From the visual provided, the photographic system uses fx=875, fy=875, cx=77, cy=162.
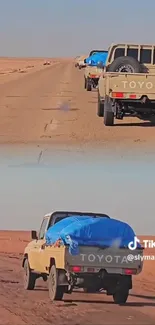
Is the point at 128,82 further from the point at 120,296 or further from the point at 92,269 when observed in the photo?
the point at 92,269

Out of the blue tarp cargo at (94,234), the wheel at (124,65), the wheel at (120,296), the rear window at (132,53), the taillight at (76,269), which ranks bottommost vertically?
the wheel at (120,296)

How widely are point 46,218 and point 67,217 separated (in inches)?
22.5

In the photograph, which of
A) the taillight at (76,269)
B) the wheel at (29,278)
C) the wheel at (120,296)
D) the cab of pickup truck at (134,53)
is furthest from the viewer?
the cab of pickup truck at (134,53)

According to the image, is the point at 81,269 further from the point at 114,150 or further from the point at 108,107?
the point at 108,107

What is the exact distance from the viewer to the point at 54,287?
10.6 metres

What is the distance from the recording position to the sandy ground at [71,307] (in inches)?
373

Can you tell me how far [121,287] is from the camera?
1064cm

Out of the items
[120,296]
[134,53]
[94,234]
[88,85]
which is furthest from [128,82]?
[88,85]

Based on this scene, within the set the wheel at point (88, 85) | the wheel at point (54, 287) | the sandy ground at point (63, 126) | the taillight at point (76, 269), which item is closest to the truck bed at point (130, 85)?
the sandy ground at point (63, 126)

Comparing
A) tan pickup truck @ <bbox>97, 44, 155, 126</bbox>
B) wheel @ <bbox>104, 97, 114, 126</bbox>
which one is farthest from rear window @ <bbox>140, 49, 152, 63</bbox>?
wheel @ <bbox>104, 97, 114, 126</bbox>

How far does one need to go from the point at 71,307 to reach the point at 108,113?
1326 centimetres

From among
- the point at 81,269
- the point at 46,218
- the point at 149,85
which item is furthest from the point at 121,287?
the point at 149,85

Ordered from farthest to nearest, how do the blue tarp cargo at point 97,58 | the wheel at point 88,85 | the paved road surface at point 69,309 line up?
the wheel at point 88,85 < the blue tarp cargo at point 97,58 < the paved road surface at point 69,309

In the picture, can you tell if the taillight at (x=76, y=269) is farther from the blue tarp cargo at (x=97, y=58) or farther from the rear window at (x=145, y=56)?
the blue tarp cargo at (x=97, y=58)
